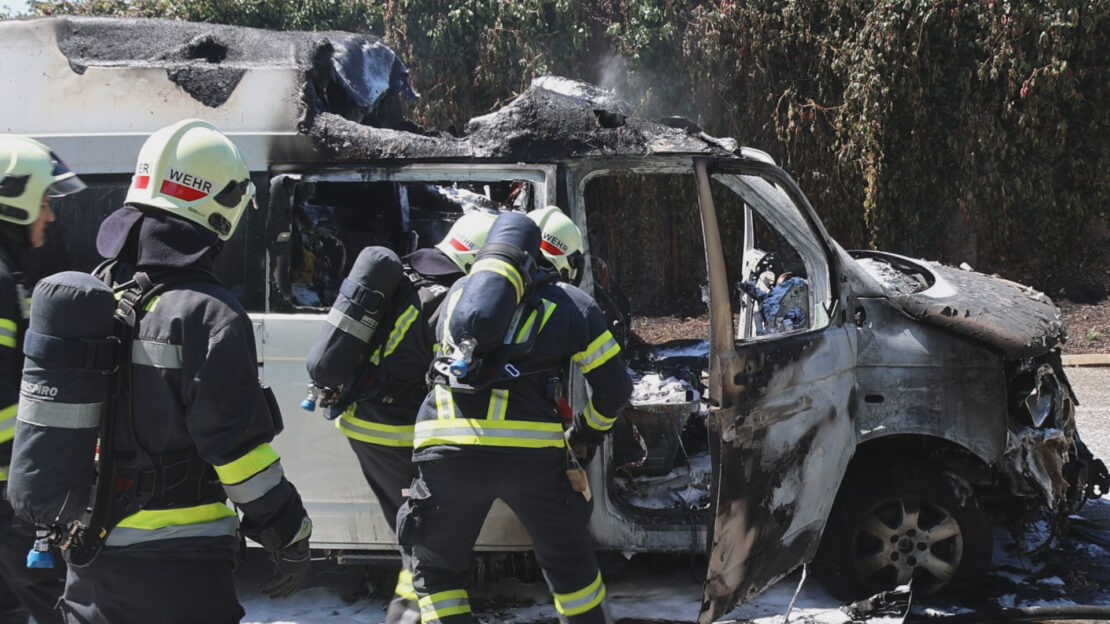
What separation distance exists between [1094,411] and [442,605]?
553cm

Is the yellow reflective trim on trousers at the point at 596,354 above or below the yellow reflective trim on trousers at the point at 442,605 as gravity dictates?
above

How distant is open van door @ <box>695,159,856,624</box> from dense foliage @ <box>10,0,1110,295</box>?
6250 mm

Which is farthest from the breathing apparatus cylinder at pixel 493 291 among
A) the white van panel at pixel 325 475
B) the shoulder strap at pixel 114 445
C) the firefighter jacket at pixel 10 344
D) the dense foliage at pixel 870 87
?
the dense foliage at pixel 870 87

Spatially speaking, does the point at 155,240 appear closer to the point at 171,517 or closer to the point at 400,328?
the point at 171,517

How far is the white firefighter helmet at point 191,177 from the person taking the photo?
2395 mm

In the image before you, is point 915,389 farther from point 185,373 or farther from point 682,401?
point 185,373

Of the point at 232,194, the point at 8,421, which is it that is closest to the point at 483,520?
the point at 232,194

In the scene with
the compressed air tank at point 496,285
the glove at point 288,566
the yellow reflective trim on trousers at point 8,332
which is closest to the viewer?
the glove at point 288,566

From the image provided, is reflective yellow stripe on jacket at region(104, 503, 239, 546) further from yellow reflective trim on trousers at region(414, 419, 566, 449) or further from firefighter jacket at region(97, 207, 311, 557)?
yellow reflective trim on trousers at region(414, 419, 566, 449)

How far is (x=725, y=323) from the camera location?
3.39m

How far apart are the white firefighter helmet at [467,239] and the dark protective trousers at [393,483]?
720 mm

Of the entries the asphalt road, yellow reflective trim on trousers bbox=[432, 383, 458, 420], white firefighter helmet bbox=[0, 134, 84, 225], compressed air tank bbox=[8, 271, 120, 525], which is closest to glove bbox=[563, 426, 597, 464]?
yellow reflective trim on trousers bbox=[432, 383, 458, 420]

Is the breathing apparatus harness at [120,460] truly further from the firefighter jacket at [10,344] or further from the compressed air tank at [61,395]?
the firefighter jacket at [10,344]

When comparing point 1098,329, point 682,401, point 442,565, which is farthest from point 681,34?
point 442,565
